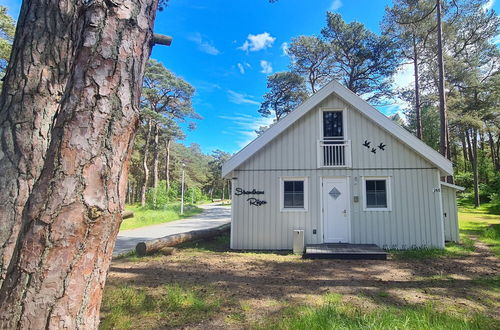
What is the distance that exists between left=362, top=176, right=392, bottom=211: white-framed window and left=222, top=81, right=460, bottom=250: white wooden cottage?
29 mm

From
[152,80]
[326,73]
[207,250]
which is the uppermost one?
[152,80]

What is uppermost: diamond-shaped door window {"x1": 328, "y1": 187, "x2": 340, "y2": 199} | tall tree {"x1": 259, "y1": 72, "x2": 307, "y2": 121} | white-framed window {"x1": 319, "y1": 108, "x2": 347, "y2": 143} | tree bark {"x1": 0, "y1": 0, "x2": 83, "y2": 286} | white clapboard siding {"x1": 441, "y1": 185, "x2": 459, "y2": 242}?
tall tree {"x1": 259, "y1": 72, "x2": 307, "y2": 121}

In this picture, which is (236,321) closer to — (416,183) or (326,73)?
(416,183)

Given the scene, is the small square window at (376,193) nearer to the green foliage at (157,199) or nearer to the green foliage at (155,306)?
the green foliage at (155,306)

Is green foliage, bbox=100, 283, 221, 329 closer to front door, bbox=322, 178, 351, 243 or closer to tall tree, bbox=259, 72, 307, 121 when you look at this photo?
front door, bbox=322, 178, 351, 243

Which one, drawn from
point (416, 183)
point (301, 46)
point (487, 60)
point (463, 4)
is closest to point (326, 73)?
point (301, 46)

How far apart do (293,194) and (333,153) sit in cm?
189

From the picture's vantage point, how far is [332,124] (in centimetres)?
938

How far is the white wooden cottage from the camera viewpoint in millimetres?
8719

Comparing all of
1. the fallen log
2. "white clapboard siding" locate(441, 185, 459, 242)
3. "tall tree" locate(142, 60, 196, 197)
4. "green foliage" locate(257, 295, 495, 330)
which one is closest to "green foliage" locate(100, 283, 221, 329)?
"green foliage" locate(257, 295, 495, 330)

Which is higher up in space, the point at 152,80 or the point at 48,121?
the point at 152,80

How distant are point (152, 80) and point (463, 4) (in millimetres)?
23679

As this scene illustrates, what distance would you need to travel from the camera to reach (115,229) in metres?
1.41

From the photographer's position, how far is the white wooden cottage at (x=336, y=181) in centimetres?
872
